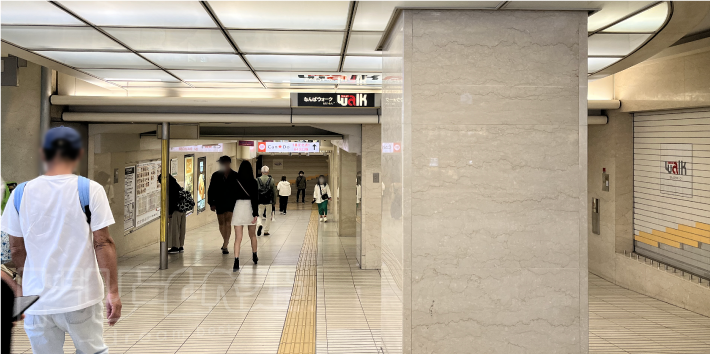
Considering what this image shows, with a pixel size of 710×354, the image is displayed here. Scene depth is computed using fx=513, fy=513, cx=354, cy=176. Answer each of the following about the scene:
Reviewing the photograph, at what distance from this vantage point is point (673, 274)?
6586 mm

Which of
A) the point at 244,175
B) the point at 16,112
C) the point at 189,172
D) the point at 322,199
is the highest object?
the point at 16,112

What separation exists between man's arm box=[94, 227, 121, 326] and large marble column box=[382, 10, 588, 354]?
1764 mm

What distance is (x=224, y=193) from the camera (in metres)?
8.20

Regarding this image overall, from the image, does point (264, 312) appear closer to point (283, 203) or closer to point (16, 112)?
point (16, 112)

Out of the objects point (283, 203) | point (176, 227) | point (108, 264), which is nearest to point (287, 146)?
point (283, 203)

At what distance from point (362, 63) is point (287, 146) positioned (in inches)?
330

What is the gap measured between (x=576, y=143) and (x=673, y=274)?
4.34 metres

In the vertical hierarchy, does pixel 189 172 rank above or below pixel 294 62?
below

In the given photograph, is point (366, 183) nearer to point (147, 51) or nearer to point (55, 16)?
point (147, 51)

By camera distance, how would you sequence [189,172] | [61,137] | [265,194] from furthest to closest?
[189,172]
[265,194]
[61,137]

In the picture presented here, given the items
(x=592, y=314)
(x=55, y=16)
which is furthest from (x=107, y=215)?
(x=592, y=314)

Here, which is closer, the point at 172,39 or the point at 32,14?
the point at 32,14

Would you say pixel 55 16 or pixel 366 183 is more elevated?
pixel 55 16

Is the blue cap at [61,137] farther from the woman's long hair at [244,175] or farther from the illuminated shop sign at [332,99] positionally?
the woman's long hair at [244,175]
